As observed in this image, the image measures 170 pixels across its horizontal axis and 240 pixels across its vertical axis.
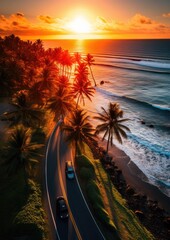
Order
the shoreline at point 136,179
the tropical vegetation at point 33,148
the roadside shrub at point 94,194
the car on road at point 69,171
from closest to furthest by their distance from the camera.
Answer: the tropical vegetation at point 33,148
the roadside shrub at point 94,194
the car on road at point 69,171
the shoreline at point 136,179

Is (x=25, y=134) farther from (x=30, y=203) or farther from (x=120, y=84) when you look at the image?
(x=120, y=84)

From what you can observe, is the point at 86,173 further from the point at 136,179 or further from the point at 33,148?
the point at 136,179

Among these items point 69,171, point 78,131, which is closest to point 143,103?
point 78,131

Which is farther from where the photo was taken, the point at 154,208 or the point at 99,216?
the point at 154,208

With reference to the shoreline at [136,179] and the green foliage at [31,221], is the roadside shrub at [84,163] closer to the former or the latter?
the shoreline at [136,179]

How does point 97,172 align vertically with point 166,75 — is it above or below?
below

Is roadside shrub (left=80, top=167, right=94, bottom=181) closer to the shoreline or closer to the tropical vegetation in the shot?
the tropical vegetation

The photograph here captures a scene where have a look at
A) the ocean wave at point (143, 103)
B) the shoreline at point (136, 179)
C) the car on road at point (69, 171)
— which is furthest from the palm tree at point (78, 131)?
the ocean wave at point (143, 103)

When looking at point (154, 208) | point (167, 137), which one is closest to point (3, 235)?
point (154, 208)
